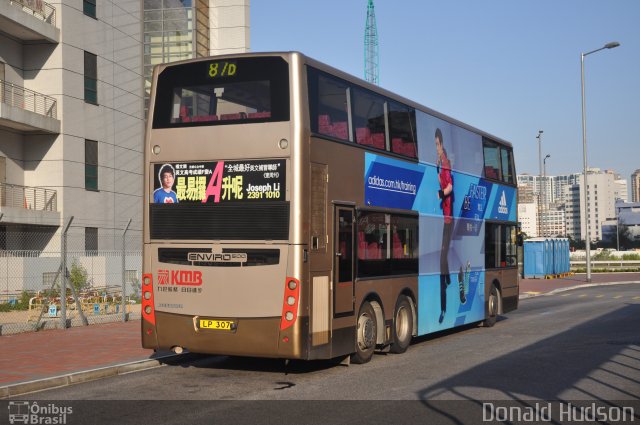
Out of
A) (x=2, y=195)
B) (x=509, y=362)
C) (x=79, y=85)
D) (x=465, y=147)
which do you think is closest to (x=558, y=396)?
(x=509, y=362)

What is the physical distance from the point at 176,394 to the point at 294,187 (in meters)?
3.14

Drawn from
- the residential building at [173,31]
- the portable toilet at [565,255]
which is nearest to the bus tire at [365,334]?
the residential building at [173,31]

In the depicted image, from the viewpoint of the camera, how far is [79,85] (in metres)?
32.3

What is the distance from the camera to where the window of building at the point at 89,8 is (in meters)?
32.9

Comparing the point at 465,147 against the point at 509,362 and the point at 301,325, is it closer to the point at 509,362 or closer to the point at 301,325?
the point at 509,362

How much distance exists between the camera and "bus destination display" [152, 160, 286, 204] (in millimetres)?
10867

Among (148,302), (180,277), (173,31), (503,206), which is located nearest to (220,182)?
(180,277)

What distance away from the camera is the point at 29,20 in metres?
29.1

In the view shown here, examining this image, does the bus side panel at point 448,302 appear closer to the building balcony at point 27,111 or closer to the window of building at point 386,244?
the window of building at point 386,244

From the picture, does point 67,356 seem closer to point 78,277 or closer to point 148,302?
point 148,302

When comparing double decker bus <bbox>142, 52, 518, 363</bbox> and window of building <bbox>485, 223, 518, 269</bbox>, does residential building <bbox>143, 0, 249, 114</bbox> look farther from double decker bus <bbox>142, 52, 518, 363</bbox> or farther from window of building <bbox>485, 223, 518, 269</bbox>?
double decker bus <bbox>142, 52, 518, 363</bbox>

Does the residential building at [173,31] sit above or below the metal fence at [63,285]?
above

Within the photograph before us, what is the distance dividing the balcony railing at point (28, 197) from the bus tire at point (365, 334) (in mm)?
20716

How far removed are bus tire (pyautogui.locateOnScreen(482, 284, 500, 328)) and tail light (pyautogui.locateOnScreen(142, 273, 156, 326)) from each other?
9873 millimetres
